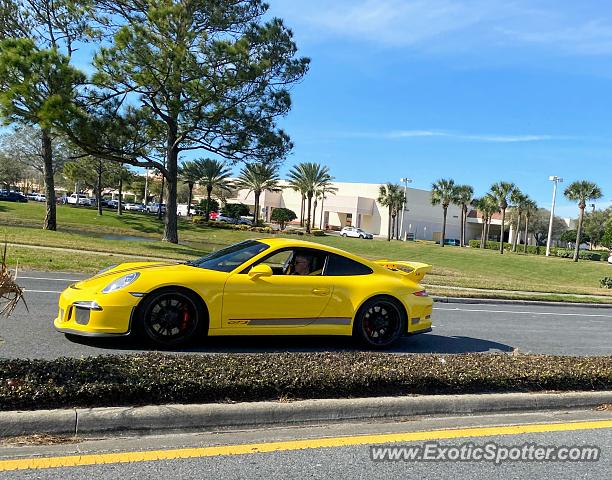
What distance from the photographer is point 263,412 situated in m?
4.37

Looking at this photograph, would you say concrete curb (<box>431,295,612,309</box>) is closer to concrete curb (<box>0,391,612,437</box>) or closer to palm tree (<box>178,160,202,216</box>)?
concrete curb (<box>0,391,612,437</box>)

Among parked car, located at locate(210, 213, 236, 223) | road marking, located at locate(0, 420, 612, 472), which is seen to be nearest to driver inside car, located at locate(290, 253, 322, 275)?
road marking, located at locate(0, 420, 612, 472)

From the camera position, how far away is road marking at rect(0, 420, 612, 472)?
346 cm

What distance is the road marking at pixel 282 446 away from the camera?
11.4 feet

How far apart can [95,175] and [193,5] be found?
139 ft

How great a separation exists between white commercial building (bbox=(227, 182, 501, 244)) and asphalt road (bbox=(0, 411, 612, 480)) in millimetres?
82960

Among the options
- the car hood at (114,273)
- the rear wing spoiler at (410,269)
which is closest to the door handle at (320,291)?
the rear wing spoiler at (410,269)

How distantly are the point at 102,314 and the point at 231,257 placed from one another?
1.70 meters

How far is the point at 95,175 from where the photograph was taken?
6247cm

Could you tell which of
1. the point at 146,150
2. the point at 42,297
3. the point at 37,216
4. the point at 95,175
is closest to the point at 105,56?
the point at 146,150

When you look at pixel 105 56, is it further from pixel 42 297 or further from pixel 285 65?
pixel 42 297

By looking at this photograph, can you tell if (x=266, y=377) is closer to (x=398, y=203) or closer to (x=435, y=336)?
(x=435, y=336)

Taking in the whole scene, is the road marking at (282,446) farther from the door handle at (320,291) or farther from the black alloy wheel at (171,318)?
the door handle at (320,291)

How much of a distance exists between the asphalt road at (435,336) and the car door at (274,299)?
1.29ft
